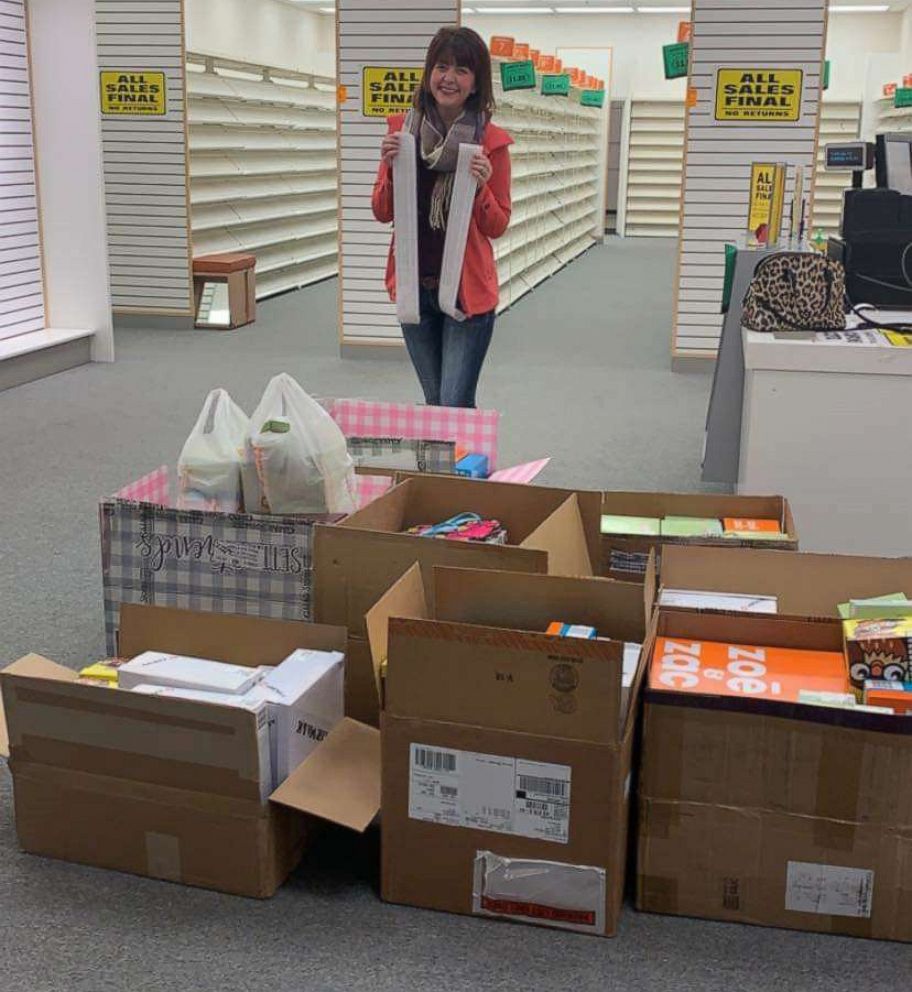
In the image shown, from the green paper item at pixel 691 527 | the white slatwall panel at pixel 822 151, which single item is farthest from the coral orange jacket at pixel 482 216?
the white slatwall panel at pixel 822 151

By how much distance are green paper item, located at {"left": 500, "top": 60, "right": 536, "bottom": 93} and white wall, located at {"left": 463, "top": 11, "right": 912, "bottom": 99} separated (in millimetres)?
10554

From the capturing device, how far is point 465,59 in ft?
12.5

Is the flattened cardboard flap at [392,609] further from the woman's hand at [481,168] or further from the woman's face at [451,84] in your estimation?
the woman's face at [451,84]

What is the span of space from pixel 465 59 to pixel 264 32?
13375 millimetres

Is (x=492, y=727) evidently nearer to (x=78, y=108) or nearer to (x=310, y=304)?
(x=78, y=108)

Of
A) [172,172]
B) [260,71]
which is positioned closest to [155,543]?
[172,172]

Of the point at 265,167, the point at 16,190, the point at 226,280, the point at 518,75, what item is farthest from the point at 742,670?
the point at 265,167

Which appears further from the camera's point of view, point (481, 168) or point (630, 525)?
point (481, 168)

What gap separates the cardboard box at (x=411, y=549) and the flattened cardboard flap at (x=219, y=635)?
13cm

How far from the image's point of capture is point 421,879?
2.17 m

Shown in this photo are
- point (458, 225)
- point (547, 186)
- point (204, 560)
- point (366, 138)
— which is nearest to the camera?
point (204, 560)

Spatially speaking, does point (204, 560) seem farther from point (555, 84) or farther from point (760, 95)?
point (555, 84)

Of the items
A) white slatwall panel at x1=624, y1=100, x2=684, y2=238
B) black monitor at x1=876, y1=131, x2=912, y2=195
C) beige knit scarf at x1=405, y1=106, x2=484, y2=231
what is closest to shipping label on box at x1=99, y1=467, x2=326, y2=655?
beige knit scarf at x1=405, y1=106, x2=484, y2=231

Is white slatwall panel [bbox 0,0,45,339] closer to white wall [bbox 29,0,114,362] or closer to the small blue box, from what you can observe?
white wall [bbox 29,0,114,362]
